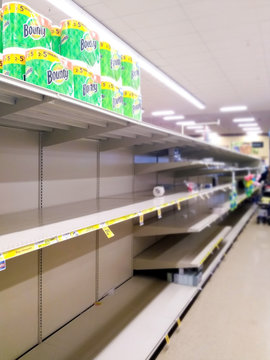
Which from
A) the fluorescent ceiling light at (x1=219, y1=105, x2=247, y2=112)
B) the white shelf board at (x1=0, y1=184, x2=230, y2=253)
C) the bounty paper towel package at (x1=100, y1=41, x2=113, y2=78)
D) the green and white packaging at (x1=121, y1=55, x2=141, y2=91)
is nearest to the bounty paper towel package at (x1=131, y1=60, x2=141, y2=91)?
the green and white packaging at (x1=121, y1=55, x2=141, y2=91)

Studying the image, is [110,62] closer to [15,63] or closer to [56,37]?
[56,37]

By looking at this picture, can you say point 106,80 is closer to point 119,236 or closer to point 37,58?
point 37,58

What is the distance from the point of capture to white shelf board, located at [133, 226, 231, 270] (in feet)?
10.6

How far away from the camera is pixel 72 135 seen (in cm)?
211

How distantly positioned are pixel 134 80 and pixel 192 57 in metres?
4.66

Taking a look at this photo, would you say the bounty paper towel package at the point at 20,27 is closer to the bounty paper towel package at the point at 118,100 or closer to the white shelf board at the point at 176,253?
the bounty paper towel package at the point at 118,100

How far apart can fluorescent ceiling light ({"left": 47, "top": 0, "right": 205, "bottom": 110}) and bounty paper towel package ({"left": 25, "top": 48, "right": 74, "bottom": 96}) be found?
2.06ft

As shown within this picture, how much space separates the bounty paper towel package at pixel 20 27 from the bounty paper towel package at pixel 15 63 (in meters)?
0.03

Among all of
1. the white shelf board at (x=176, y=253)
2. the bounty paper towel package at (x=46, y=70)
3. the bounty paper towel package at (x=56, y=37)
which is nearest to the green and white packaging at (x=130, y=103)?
the bounty paper towel package at (x=56, y=37)

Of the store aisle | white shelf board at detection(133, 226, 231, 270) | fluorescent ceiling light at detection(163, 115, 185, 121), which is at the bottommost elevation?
the store aisle

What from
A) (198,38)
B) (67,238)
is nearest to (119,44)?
(198,38)

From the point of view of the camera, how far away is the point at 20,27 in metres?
1.34

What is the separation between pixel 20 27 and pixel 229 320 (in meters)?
2.63

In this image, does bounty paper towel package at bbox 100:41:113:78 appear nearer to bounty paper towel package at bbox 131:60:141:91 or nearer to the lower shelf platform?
bounty paper towel package at bbox 131:60:141:91
